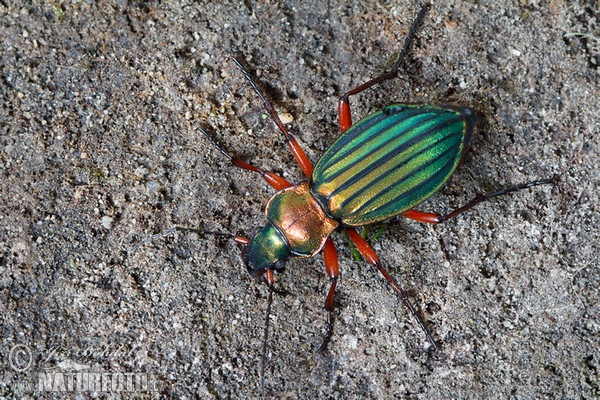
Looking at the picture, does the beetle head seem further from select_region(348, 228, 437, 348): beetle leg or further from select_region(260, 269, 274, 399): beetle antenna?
select_region(348, 228, 437, 348): beetle leg

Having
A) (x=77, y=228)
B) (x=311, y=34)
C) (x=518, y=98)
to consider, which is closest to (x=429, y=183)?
(x=518, y=98)

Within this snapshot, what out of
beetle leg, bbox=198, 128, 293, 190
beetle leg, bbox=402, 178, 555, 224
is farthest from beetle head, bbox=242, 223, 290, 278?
beetle leg, bbox=402, 178, 555, 224

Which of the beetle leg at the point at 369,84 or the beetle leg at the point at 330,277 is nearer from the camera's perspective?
the beetle leg at the point at 330,277

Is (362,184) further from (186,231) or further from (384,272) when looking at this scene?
(186,231)

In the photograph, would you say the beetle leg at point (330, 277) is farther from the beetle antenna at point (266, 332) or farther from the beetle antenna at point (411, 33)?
the beetle antenna at point (411, 33)

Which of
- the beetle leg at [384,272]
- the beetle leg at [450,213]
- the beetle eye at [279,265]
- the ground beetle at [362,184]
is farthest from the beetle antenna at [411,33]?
the beetle eye at [279,265]

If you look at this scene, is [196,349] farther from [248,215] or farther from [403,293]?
[403,293]

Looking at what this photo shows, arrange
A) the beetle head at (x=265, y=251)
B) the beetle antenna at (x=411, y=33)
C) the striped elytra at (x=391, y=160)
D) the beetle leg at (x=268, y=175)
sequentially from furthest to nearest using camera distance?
the beetle antenna at (x=411, y=33), the beetle leg at (x=268, y=175), the beetle head at (x=265, y=251), the striped elytra at (x=391, y=160)
